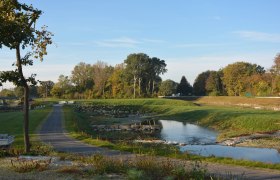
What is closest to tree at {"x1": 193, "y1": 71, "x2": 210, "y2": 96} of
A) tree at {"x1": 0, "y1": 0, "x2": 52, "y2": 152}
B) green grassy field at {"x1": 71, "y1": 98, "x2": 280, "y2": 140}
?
green grassy field at {"x1": 71, "y1": 98, "x2": 280, "y2": 140}

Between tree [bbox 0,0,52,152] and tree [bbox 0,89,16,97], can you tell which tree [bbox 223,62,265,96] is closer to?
tree [bbox 0,89,16,97]

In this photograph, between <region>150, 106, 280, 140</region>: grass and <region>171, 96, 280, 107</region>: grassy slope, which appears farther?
<region>171, 96, 280, 107</region>: grassy slope

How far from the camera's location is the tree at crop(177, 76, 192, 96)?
141975mm

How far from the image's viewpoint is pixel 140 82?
456ft

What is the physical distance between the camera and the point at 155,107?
86062 mm

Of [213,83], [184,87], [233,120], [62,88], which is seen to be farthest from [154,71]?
[233,120]

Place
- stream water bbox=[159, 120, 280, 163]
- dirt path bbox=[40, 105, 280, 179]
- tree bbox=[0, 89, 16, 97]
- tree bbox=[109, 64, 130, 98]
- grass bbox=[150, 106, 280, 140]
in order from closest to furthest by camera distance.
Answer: dirt path bbox=[40, 105, 280, 179]
stream water bbox=[159, 120, 280, 163]
grass bbox=[150, 106, 280, 140]
tree bbox=[0, 89, 16, 97]
tree bbox=[109, 64, 130, 98]

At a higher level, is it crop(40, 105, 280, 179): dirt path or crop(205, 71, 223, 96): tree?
crop(205, 71, 223, 96): tree

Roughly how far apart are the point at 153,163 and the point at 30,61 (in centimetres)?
773

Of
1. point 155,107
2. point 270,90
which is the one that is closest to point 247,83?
point 270,90

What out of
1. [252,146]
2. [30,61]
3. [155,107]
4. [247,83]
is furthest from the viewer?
[247,83]

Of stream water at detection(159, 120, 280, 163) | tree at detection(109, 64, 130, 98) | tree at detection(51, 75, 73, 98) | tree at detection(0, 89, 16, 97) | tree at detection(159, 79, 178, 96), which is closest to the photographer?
stream water at detection(159, 120, 280, 163)

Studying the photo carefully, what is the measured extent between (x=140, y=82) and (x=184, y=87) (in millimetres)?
17170

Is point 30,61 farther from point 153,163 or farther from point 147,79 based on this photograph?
point 147,79
